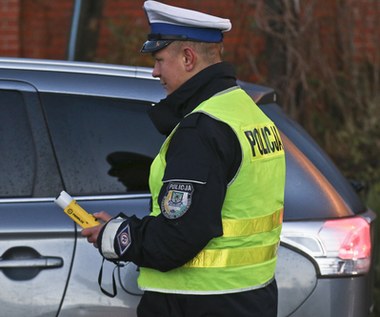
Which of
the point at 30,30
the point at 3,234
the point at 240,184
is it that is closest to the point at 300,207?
the point at 240,184

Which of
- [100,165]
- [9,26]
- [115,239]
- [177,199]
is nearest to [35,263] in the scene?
[100,165]

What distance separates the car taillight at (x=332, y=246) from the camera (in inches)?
159

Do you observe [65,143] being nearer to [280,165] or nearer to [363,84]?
[280,165]

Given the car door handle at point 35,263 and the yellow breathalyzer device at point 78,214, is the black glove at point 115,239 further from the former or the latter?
the car door handle at point 35,263

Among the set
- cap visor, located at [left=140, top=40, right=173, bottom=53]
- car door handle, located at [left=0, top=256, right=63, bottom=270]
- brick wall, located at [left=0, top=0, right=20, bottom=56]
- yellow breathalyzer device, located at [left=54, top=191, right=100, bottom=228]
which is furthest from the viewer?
brick wall, located at [left=0, top=0, right=20, bottom=56]

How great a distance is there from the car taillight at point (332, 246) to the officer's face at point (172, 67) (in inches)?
37.7

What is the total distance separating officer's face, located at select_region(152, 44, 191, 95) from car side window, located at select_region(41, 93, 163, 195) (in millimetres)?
831

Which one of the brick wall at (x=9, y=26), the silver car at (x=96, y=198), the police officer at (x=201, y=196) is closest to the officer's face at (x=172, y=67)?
the police officer at (x=201, y=196)

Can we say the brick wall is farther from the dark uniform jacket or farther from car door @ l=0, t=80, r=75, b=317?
the dark uniform jacket

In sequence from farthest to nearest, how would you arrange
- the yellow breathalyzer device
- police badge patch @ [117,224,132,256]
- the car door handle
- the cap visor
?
the car door handle → the yellow breathalyzer device → the cap visor → police badge patch @ [117,224,132,256]

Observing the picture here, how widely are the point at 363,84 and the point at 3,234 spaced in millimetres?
5353

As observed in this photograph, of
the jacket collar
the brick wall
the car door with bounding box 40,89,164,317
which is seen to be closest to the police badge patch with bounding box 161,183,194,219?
the jacket collar

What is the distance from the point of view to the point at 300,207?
4.12 metres

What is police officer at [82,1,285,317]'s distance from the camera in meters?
3.22
